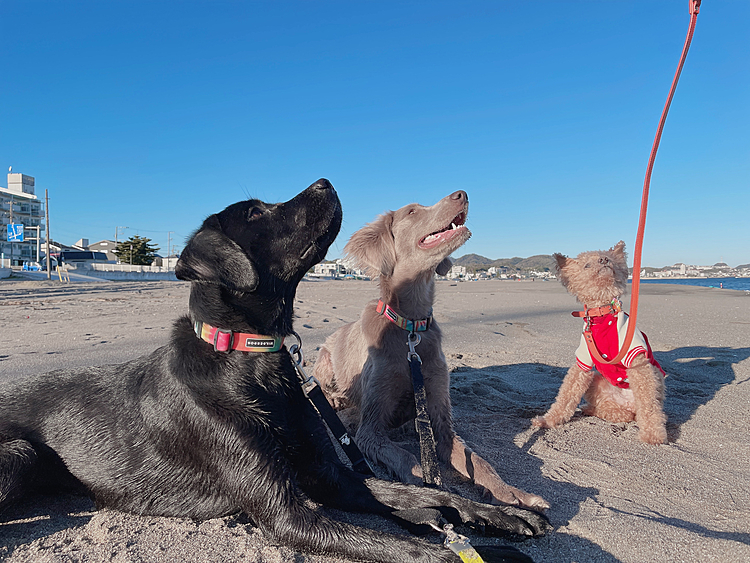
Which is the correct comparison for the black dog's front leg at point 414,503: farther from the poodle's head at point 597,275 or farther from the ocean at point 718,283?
the ocean at point 718,283

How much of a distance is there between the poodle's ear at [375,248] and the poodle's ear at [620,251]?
2.38 m

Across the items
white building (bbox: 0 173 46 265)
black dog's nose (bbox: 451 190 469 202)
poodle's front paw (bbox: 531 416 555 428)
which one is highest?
white building (bbox: 0 173 46 265)

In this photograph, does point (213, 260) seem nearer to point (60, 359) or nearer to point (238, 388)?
point (238, 388)

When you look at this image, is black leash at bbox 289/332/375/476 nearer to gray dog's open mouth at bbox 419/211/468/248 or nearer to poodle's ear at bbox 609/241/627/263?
gray dog's open mouth at bbox 419/211/468/248

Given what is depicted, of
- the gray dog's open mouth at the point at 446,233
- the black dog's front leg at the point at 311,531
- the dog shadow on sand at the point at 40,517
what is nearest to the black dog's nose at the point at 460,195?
the gray dog's open mouth at the point at 446,233

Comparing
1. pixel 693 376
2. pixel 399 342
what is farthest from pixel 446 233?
pixel 693 376

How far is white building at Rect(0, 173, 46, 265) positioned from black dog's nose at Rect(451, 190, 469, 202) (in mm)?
83431

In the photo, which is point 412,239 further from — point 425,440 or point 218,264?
point 218,264

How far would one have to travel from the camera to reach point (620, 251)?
476 centimetres

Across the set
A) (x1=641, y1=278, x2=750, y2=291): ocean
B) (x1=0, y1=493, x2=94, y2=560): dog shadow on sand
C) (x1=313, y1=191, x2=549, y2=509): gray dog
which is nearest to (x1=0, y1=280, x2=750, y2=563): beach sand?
(x1=0, y1=493, x2=94, y2=560): dog shadow on sand

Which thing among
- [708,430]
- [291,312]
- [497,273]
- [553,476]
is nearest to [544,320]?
[708,430]

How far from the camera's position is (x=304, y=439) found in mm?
2564

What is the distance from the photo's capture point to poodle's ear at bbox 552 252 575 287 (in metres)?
4.73

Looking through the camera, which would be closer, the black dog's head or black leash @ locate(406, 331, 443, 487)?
the black dog's head
